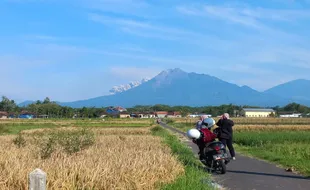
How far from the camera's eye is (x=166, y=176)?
9203mm

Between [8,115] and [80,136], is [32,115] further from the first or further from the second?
[80,136]

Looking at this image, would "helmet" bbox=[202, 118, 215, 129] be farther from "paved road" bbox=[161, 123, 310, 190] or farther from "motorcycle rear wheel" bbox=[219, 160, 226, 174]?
Answer: "paved road" bbox=[161, 123, 310, 190]

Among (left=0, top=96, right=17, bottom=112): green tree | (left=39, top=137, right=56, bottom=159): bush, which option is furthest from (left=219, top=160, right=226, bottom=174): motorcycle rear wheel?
(left=0, top=96, right=17, bottom=112): green tree

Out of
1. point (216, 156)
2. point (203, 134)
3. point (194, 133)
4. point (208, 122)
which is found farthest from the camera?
point (208, 122)

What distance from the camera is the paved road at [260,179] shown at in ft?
30.7

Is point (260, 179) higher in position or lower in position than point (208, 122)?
lower

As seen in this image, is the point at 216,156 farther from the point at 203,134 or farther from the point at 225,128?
the point at 225,128

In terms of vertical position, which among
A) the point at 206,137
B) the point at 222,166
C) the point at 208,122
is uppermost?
the point at 208,122

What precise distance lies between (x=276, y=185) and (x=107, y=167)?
403 cm

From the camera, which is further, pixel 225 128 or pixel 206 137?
pixel 225 128

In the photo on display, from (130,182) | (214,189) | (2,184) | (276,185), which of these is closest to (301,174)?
(276,185)

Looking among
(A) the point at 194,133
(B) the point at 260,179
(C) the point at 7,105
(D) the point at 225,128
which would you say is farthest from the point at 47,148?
(C) the point at 7,105

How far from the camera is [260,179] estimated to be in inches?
→ 412

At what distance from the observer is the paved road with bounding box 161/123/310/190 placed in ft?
30.7
